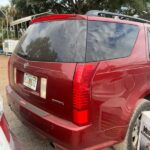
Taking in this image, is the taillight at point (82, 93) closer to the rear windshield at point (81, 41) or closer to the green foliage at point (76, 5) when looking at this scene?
the rear windshield at point (81, 41)

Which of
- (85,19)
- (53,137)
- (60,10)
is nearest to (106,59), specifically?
(85,19)

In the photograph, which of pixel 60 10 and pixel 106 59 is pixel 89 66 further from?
pixel 60 10

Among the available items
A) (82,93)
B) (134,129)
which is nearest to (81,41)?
(82,93)

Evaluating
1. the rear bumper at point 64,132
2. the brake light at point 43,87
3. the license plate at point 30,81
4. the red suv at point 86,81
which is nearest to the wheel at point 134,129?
the red suv at point 86,81

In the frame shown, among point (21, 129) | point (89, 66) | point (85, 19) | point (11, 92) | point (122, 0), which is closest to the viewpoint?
point (89, 66)

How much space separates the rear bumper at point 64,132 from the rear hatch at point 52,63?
77mm

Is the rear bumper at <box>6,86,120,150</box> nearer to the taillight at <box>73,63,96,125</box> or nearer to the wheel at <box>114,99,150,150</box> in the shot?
the taillight at <box>73,63,96,125</box>

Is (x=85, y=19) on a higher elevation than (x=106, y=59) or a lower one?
higher

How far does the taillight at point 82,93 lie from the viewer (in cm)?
266

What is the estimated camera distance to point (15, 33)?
76.5 ft

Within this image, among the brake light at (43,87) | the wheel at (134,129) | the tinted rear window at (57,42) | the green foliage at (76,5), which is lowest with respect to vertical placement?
the wheel at (134,129)

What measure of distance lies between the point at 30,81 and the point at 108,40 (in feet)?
3.39

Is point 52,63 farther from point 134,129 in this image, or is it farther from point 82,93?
point 134,129

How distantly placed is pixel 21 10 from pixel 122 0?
8328 mm
